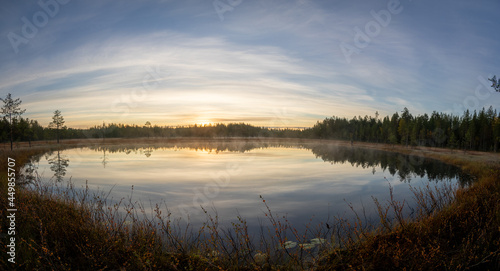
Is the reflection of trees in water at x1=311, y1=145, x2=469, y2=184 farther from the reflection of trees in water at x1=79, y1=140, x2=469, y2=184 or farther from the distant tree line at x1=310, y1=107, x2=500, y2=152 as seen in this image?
the distant tree line at x1=310, y1=107, x2=500, y2=152

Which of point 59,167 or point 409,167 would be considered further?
point 409,167

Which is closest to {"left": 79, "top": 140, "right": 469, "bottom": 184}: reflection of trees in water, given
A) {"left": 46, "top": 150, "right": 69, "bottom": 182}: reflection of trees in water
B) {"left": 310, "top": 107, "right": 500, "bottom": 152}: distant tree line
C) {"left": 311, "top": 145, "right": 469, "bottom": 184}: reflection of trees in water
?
{"left": 311, "top": 145, "right": 469, "bottom": 184}: reflection of trees in water

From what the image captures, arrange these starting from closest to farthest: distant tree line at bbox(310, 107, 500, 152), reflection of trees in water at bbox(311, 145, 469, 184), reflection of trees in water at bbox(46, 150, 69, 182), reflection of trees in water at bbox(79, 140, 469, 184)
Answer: reflection of trees in water at bbox(46, 150, 69, 182), reflection of trees in water at bbox(311, 145, 469, 184), reflection of trees in water at bbox(79, 140, 469, 184), distant tree line at bbox(310, 107, 500, 152)

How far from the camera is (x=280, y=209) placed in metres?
15.4

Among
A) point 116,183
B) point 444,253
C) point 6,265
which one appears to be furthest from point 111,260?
point 116,183

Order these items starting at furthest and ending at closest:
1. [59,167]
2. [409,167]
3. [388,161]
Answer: [388,161]
[409,167]
[59,167]

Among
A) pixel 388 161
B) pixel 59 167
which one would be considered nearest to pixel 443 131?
pixel 388 161

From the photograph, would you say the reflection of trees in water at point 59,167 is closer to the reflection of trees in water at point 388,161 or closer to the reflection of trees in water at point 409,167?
the reflection of trees in water at point 388,161

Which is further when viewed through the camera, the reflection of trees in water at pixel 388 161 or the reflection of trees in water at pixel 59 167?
the reflection of trees in water at pixel 388 161

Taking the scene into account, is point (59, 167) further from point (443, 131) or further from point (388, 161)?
point (443, 131)

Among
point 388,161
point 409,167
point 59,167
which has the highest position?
point 59,167

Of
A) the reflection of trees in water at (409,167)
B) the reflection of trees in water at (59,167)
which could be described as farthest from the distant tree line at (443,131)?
the reflection of trees in water at (59,167)

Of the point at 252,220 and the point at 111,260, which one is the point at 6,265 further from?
the point at 252,220

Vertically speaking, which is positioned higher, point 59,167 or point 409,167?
point 59,167
